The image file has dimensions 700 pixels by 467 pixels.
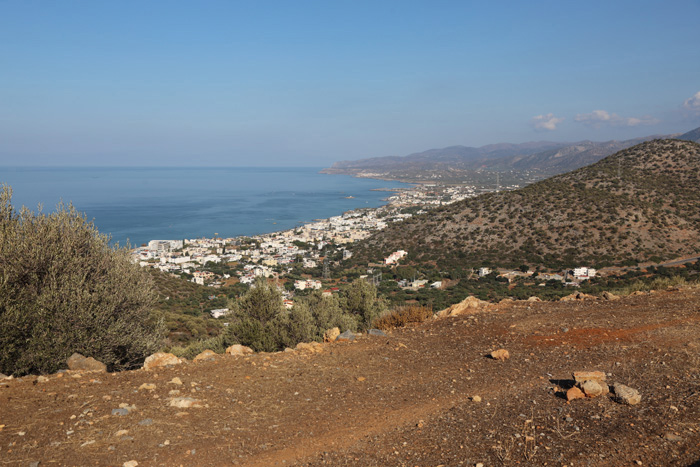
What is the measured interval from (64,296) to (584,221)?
3834 centimetres

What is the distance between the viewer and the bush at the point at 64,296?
606 cm

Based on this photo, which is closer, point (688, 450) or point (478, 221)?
point (688, 450)

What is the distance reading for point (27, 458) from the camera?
3559mm

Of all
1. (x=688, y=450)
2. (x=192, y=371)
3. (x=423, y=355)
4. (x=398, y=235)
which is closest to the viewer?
(x=688, y=450)

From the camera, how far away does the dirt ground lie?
12.1ft

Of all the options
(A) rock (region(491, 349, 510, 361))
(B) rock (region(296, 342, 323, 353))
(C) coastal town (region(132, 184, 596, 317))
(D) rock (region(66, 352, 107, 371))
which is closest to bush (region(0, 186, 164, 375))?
(D) rock (region(66, 352, 107, 371))

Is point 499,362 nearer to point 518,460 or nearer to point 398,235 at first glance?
point 518,460

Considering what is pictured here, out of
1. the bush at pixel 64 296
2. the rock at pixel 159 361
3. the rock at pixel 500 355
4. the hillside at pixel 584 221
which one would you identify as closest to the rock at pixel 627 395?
the rock at pixel 500 355

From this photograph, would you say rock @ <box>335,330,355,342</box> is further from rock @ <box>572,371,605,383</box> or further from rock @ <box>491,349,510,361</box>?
rock @ <box>572,371,605,383</box>

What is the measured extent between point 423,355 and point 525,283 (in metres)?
25.0

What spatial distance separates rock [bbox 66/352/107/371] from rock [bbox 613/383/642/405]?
6.55 m

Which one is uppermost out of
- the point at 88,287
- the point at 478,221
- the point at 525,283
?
the point at 88,287

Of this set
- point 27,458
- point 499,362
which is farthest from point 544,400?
point 27,458

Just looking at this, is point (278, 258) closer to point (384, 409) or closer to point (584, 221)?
point (584, 221)
